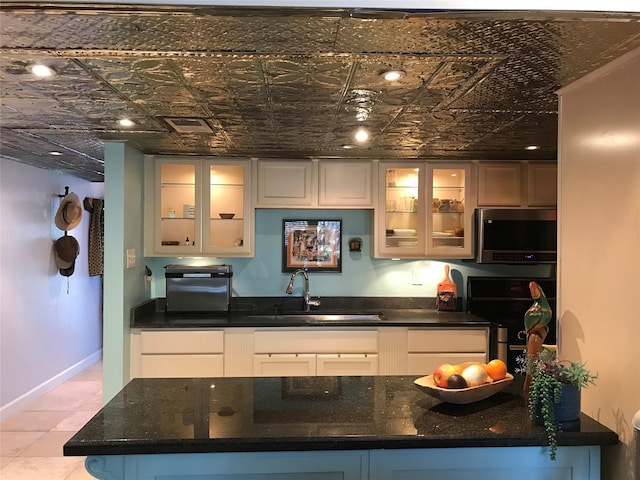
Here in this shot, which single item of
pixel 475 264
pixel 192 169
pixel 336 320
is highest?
pixel 192 169

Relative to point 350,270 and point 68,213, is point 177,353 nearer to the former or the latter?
point 350,270

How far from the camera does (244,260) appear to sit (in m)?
4.39

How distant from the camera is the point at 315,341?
3.81 m

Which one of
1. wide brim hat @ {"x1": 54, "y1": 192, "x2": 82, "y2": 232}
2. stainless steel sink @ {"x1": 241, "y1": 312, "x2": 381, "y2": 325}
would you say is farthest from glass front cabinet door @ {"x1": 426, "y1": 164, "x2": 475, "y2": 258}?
wide brim hat @ {"x1": 54, "y1": 192, "x2": 82, "y2": 232}

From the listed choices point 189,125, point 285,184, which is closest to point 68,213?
point 285,184

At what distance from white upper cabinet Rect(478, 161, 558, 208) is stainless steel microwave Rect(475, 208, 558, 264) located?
116 mm

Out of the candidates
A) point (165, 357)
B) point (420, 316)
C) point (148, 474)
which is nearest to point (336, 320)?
point (420, 316)

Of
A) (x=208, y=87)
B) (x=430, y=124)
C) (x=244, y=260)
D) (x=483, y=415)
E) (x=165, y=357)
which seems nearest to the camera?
(x=483, y=415)

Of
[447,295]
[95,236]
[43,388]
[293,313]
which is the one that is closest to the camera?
[293,313]

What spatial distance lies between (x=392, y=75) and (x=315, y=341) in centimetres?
237

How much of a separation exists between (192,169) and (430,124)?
2057 mm

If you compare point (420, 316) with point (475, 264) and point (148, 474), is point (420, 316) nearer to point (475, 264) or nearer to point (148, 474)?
point (475, 264)

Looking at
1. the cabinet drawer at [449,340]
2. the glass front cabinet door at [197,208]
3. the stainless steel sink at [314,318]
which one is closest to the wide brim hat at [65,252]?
the glass front cabinet door at [197,208]

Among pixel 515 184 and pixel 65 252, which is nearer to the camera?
pixel 515 184
